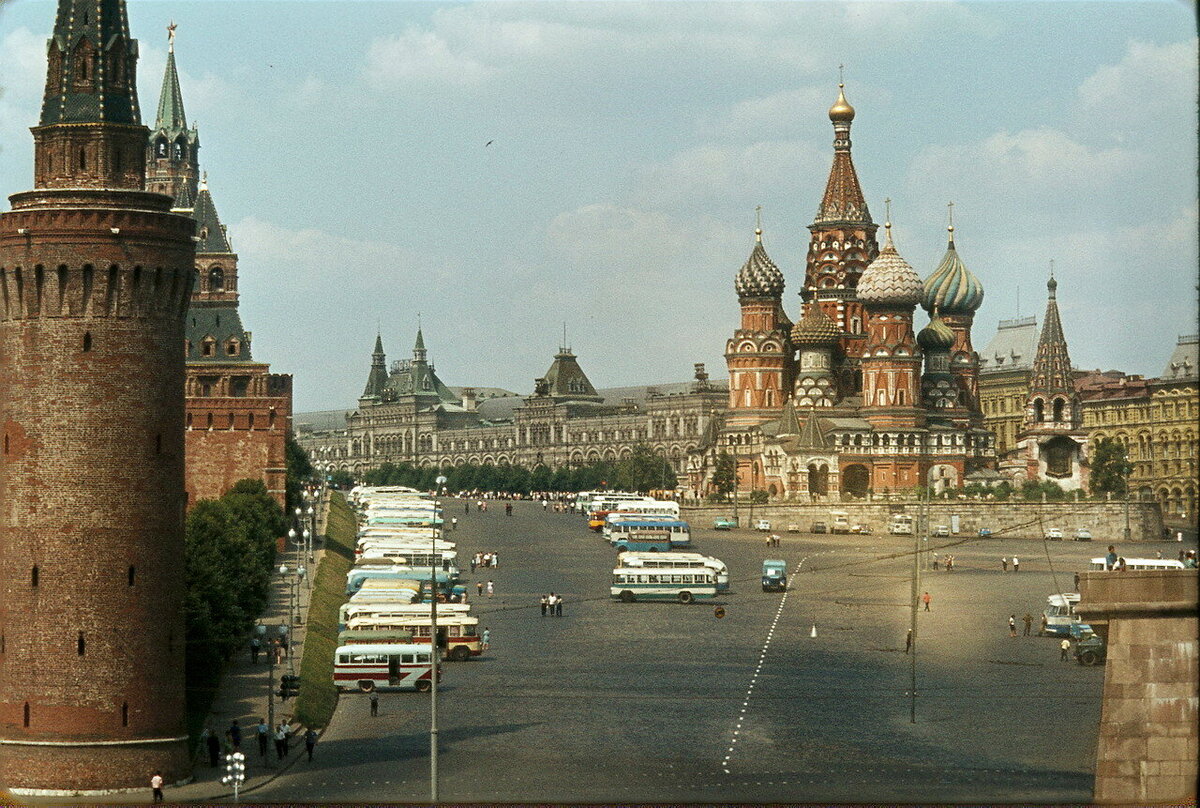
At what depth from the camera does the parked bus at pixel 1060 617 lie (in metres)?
102

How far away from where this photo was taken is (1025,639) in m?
102

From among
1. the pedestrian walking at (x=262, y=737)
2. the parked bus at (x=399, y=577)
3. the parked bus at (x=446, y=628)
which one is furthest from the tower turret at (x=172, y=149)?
the pedestrian walking at (x=262, y=737)

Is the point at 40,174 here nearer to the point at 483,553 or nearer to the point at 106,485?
the point at 106,485

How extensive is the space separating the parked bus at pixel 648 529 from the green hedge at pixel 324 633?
17.8 metres

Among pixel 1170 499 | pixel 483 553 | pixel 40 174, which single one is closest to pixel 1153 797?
pixel 40 174

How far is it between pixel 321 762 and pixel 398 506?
100820 millimetres

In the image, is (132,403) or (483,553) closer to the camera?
(132,403)

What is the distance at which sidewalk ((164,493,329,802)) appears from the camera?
211 ft

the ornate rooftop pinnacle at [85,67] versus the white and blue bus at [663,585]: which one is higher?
the ornate rooftop pinnacle at [85,67]

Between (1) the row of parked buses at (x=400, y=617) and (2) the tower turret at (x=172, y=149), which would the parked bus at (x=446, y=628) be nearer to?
(1) the row of parked buses at (x=400, y=617)

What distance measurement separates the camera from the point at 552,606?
11356 centimetres

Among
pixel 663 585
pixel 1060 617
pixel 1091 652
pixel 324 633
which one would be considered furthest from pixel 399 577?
pixel 1091 652

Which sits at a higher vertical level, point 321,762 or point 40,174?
point 40,174

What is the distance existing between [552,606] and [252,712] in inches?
1462
